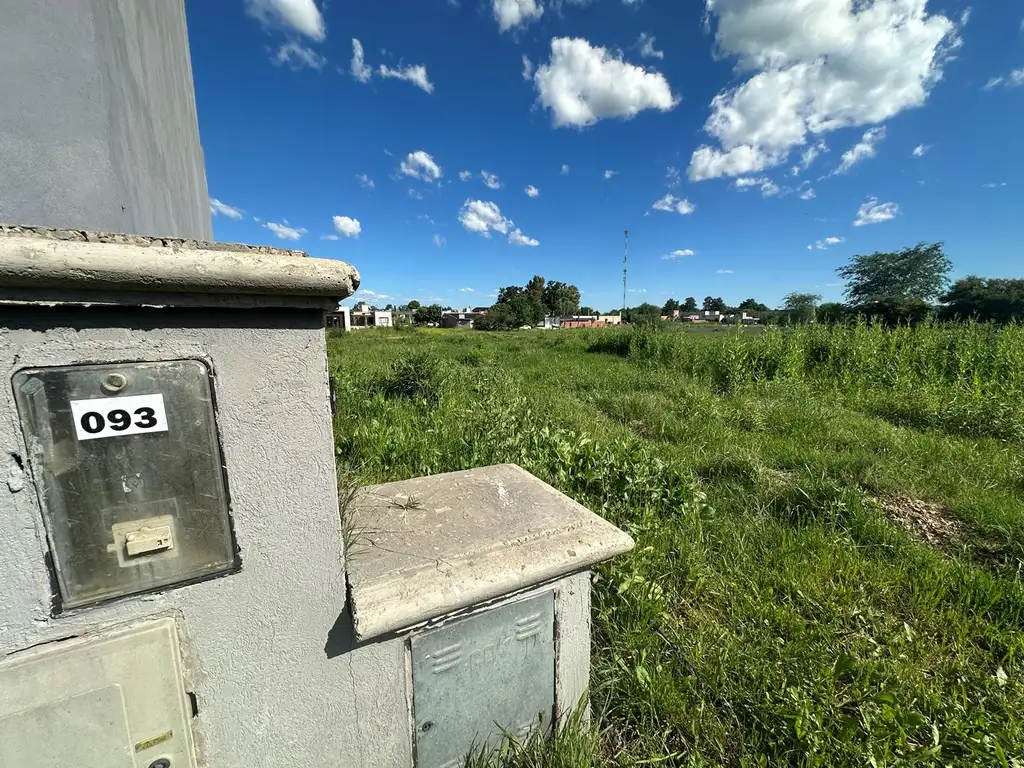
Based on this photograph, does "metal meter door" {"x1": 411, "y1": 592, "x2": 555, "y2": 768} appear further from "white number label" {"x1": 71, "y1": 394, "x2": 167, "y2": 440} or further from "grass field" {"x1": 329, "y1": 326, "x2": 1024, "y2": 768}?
"white number label" {"x1": 71, "y1": 394, "x2": 167, "y2": 440}

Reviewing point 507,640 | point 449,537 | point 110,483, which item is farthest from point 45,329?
point 507,640

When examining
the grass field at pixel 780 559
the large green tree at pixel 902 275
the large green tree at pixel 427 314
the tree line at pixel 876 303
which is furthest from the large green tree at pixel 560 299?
the grass field at pixel 780 559

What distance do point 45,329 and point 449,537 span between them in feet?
3.46

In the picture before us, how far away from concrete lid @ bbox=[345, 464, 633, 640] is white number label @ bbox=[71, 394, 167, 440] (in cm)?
57

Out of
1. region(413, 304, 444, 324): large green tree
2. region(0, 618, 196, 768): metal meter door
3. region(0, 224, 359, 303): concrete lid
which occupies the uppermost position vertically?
region(413, 304, 444, 324): large green tree

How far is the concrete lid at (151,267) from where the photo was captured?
0.63 meters

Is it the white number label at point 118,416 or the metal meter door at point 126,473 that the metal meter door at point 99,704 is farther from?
the white number label at point 118,416

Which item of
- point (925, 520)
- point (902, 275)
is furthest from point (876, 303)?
point (925, 520)

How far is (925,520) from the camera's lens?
10.2 feet

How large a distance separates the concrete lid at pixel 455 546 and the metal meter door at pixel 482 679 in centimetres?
12

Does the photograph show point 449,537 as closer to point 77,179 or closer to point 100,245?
point 100,245

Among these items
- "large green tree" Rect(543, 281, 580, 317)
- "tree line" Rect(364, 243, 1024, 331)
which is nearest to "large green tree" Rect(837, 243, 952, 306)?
"tree line" Rect(364, 243, 1024, 331)

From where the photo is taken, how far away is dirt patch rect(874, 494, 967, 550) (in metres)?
2.90

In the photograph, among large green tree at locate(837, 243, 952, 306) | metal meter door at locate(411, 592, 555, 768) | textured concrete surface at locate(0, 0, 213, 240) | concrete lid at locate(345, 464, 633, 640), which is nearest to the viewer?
textured concrete surface at locate(0, 0, 213, 240)
